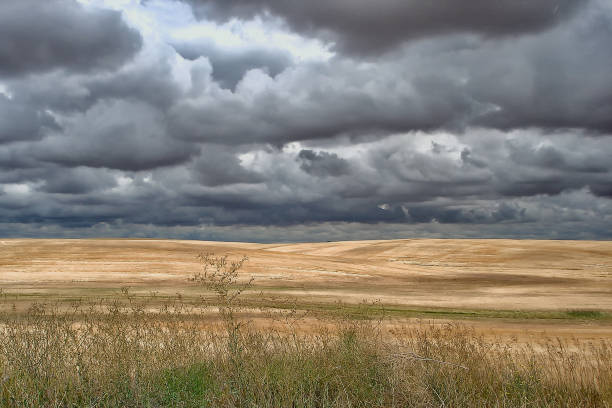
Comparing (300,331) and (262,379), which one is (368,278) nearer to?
(300,331)

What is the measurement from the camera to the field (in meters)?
12.0

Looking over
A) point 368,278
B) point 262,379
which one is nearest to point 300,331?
point 262,379

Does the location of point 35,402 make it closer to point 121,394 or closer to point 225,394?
point 121,394

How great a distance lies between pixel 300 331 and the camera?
24719 millimetres

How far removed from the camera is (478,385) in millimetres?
12914

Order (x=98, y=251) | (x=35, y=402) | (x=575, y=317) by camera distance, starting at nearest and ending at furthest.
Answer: (x=35, y=402)
(x=575, y=317)
(x=98, y=251)

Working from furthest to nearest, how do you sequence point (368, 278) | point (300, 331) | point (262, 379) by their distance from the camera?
point (368, 278)
point (300, 331)
point (262, 379)

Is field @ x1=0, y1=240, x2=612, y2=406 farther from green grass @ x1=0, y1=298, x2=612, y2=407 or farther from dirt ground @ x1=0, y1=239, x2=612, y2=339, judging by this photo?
dirt ground @ x1=0, y1=239, x2=612, y2=339

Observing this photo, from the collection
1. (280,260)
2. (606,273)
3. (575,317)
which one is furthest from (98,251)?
(606,273)

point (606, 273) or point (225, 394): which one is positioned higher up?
point (225, 394)

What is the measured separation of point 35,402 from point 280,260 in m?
71.2

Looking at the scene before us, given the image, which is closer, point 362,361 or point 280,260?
point 362,361

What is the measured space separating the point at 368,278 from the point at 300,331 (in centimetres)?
4574

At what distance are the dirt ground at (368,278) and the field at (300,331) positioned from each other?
0.95 ft
